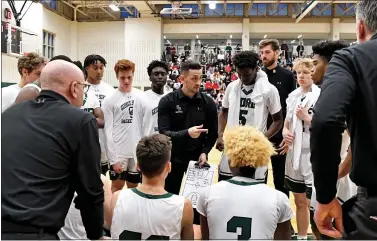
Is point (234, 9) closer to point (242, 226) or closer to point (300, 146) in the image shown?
point (300, 146)

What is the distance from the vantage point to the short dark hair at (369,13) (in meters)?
1.70

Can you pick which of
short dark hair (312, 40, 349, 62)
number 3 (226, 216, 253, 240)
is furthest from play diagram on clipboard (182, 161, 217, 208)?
short dark hair (312, 40, 349, 62)

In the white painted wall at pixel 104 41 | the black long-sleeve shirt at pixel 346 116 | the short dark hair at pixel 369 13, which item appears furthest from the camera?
the white painted wall at pixel 104 41

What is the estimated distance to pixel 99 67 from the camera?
4863 mm

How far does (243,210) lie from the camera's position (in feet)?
7.07

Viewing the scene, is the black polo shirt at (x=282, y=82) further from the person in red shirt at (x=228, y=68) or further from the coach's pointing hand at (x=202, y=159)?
the person in red shirt at (x=228, y=68)

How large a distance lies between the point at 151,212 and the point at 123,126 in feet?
8.71

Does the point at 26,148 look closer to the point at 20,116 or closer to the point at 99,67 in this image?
the point at 20,116

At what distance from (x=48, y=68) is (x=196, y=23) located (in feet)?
57.7

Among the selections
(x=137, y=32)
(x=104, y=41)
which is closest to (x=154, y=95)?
(x=137, y=32)

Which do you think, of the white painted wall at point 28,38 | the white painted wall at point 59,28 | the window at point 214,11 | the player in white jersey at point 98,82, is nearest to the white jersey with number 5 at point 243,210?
the player in white jersey at point 98,82

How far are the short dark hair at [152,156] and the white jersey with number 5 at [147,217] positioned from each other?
0.50ft

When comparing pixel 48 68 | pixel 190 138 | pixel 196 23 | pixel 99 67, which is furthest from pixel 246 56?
pixel 196 23

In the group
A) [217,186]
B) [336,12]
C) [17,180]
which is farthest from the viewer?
[336,12]
